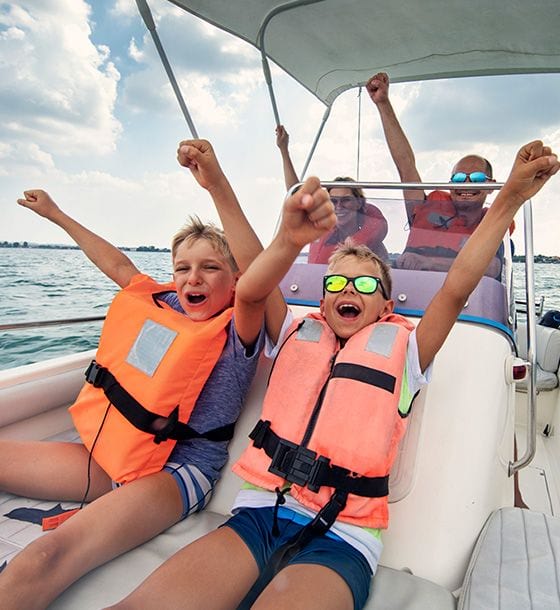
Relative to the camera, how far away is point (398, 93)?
3.94 metres

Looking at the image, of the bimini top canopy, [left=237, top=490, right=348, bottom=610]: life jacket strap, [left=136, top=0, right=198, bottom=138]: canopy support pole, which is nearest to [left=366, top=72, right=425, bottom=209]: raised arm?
the bimini top canopy

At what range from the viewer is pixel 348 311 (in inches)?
62.0

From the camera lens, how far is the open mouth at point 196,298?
1659mm

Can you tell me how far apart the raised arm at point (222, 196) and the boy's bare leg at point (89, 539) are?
1.88 ft

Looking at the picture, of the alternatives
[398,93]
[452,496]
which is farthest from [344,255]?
[398,93]

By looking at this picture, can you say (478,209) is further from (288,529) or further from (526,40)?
(526,40)

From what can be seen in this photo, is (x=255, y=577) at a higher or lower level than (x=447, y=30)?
lower

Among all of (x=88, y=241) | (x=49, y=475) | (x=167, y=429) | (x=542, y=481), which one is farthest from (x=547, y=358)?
(x=49, y=475)

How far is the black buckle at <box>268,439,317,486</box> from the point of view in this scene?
50.4 inches

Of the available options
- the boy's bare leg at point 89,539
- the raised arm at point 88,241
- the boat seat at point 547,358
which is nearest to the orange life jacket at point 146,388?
the boy's bare leg at point 89,539

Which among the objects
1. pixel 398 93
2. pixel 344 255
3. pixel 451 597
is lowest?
pixel 451 597

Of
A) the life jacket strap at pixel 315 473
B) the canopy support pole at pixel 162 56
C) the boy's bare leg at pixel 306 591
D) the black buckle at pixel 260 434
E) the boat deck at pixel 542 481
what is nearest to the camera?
the boy's bare leg at pixel 306 591

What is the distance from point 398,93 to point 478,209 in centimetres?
226

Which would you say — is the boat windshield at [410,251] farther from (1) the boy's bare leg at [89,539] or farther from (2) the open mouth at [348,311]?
(1) the boy's bare leg at [89,539]
